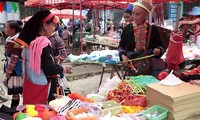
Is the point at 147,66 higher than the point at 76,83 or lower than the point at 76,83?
higher

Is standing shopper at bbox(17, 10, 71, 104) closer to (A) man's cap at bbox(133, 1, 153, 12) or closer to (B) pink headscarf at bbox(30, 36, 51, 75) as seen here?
(B) pink headscarf at bbox(30, 36, 51, 75)

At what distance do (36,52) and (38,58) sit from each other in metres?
0.06

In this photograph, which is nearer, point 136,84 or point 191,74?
point 136,84

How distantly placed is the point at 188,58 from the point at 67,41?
32.7 feet

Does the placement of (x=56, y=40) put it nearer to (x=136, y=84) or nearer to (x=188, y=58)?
(x=136, y=84)

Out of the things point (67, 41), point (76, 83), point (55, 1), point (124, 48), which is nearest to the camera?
point (124, 48)

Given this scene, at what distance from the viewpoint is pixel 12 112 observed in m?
1.89

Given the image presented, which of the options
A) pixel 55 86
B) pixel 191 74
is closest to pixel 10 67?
pixel 55 86

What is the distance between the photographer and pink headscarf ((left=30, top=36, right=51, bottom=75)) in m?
2.38

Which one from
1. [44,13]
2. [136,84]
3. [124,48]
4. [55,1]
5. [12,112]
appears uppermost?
[55,1]

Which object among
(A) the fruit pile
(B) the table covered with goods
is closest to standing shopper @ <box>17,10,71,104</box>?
(A) the fruit pile

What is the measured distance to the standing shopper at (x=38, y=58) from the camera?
7.88 feet

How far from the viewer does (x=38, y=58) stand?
2.38 meters

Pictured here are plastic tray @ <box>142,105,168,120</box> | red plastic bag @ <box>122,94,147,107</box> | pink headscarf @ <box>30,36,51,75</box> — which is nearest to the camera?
plastic tray @ <box>142,105,168,120</box>
